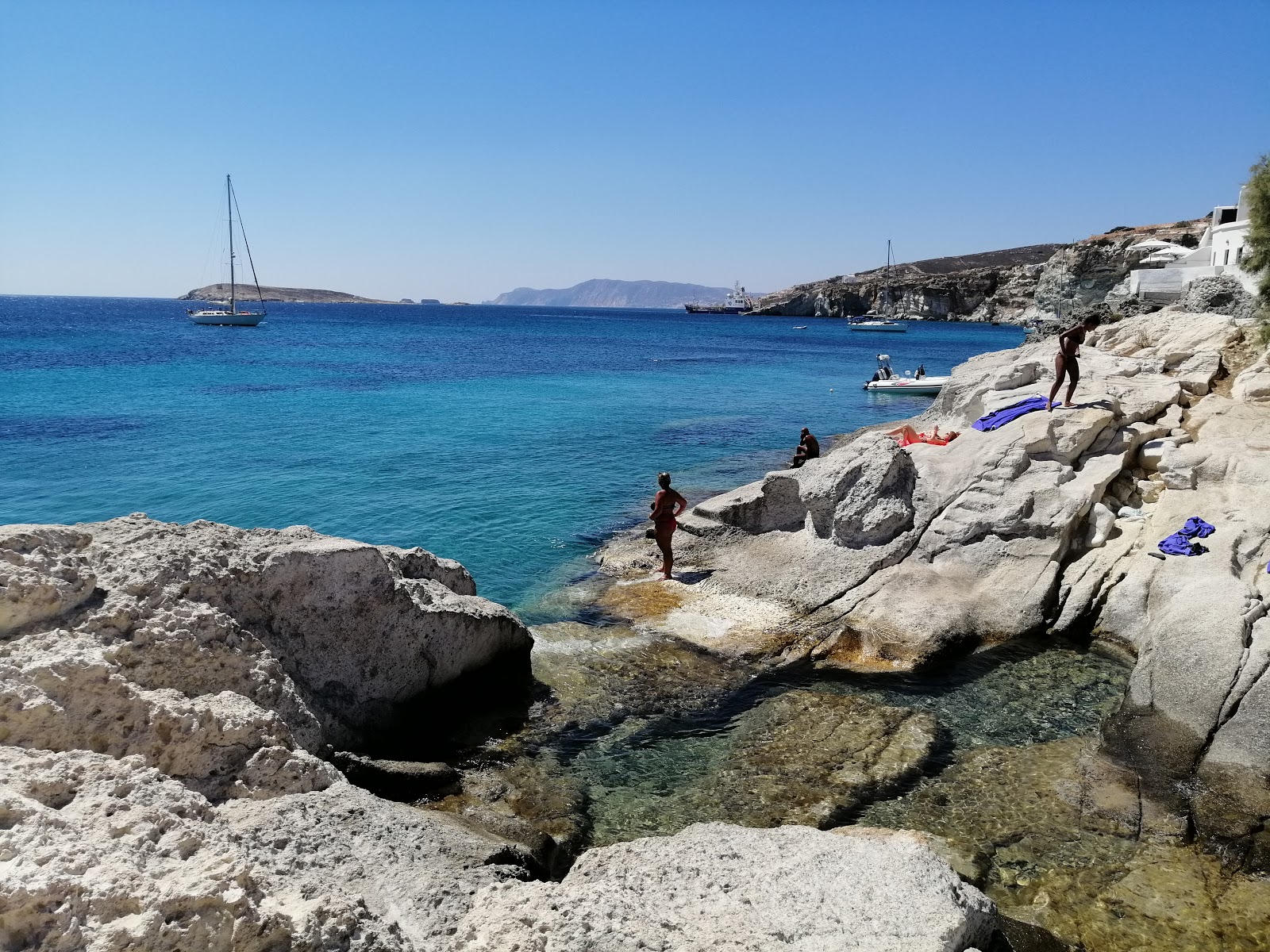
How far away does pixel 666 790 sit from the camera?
893 centimetres

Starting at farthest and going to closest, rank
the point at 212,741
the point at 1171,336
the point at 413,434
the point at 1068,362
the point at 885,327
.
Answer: the point at 885,327 < the point at 413,434 < the point at 1171,336 < the point at 1068,362 < the point at 212,741

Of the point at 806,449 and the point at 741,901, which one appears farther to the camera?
the point at 806,449

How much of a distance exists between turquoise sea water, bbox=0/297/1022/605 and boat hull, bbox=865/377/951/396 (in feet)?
2.09

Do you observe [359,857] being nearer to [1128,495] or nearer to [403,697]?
[403,697]

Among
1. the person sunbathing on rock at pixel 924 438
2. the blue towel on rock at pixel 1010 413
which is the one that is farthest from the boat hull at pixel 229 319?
the blue towel on rock at pixel 1010 413

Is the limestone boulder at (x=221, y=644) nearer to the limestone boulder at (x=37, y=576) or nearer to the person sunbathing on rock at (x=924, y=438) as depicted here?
the limestone boulder at (x=37, y=576)

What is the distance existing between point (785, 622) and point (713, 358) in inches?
2369

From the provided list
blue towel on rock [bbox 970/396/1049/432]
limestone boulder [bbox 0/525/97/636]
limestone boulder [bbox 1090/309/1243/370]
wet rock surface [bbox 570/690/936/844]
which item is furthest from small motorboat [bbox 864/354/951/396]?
limestone boulder [bbox 0/525/97/636]

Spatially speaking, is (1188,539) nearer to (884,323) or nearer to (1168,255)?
(1168,255)

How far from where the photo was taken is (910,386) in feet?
149

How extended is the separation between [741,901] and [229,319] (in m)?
107

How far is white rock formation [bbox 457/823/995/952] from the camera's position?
193 inches

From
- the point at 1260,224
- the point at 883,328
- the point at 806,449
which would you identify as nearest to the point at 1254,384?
the point at 1260,224

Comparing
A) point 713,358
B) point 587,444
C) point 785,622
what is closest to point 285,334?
point 713,358
